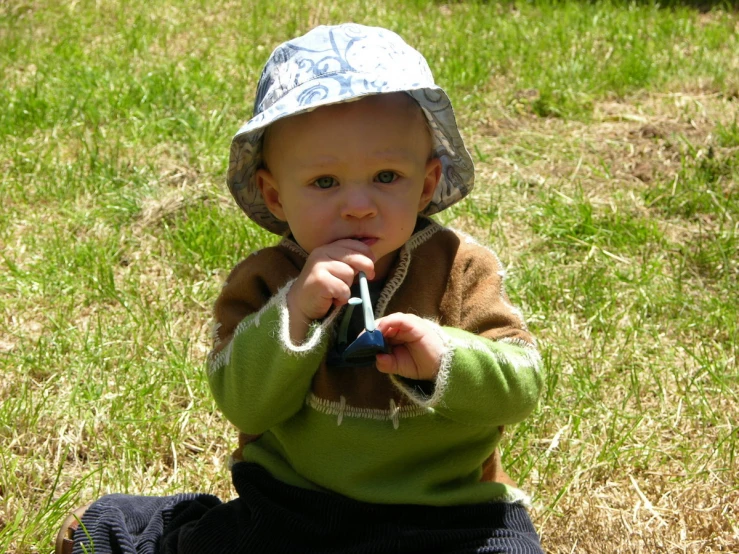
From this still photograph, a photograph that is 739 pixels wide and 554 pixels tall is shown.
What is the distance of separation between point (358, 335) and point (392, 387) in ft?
0.53

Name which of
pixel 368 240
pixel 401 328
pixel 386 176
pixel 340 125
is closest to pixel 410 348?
pixel 401 328

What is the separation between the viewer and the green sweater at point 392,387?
2.00 metres

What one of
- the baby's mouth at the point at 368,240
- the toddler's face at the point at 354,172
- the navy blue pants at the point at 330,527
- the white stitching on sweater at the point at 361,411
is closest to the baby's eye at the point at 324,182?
the toddler's face at the point at 354,172

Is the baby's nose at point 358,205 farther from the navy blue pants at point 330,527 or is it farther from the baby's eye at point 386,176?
the navy blue pants at point 330,527

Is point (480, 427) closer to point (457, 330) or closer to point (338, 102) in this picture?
point (457, 330)

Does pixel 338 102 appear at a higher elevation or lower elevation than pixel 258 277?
higher

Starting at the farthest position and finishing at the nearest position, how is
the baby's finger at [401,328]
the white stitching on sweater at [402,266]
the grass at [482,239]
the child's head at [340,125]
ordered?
the grass at [482,239] → the white stitching on sweater at [402,266] → the child's head at [340,125] → the baby's finger at [401,328]

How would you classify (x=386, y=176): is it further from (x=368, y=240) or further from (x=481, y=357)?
(x=481, y=357)

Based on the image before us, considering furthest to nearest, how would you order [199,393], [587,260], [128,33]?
[128,33]
[587,260]
[199,393]

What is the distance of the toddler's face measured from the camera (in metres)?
2.03

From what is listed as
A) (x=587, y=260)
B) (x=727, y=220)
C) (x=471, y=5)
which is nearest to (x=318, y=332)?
(x=587, y=260)

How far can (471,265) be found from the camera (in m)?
2.25

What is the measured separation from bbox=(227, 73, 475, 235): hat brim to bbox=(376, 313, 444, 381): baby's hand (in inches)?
18.4

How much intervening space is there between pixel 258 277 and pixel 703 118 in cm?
323
